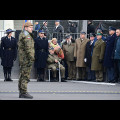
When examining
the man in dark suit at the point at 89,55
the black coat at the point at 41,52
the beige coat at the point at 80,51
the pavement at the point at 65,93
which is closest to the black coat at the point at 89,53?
the man in dark suit at the point at 89,55

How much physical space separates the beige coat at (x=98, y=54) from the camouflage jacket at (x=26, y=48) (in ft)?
22.3

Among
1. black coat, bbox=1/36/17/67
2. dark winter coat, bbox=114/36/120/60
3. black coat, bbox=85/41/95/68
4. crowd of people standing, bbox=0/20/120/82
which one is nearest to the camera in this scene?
dark winter coat, bbox=114/36/120/60

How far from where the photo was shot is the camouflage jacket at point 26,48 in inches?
525

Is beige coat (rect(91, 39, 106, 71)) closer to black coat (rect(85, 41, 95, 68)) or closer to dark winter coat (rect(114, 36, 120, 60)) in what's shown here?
black coat (rect(85, 41, 95, 68))

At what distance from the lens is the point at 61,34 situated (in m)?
22.5

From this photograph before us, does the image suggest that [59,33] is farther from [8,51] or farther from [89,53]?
[8,51]

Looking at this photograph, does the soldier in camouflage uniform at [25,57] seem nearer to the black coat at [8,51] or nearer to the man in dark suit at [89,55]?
the black coat at [8,51]

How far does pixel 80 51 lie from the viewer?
2084 cm

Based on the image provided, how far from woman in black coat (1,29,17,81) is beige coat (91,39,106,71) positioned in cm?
323

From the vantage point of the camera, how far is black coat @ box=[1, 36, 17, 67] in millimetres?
20156

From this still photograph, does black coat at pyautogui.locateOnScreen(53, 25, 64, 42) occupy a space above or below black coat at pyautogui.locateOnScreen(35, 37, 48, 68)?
above

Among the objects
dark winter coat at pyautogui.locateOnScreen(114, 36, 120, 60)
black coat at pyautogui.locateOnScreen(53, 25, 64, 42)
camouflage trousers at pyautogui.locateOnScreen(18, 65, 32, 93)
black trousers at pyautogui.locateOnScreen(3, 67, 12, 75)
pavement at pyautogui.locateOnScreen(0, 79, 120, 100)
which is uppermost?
black coat at pyautogui.locateOnScreen(53, 25, 64, 42)

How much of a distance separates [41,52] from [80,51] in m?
1.70

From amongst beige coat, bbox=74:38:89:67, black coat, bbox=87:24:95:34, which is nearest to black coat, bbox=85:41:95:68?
beige coat, bbox=74:38:89:67
